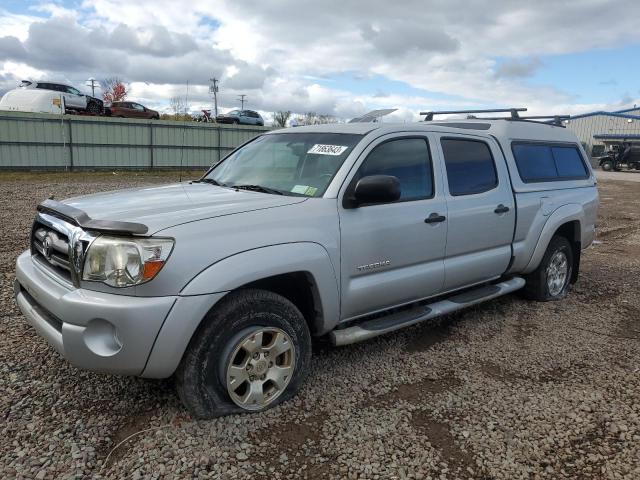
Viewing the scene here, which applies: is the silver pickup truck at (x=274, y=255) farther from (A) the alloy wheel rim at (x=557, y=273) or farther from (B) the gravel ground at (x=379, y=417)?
(A) the alloy wheel rim at (x=557, y=273)

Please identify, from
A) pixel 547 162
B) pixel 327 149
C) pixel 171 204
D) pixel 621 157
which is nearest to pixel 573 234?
pixel 547 162

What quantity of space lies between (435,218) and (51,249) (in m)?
2.61

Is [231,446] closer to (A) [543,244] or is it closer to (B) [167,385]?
(B) [167,385]

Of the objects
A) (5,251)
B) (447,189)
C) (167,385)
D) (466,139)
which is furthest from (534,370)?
(5,251)

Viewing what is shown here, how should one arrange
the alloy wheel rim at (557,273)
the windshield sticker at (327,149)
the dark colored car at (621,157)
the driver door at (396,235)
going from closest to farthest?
the driver door at (396,235)
the windshield sticker at (327,149)
the alloy wheel rim at (557,273)
the dark colored car at (621,157)

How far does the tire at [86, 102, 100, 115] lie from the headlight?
29242 millimetres

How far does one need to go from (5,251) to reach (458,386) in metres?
6.15

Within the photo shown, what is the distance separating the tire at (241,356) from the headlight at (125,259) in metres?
0.43

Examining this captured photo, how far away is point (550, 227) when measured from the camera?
5.18m

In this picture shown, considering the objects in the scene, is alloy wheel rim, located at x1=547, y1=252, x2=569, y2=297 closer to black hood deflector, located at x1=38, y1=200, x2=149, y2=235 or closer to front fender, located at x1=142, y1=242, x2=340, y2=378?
front fender, located at x1=142, y1=242, x2=340, y2=378

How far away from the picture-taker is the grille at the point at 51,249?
2.88m

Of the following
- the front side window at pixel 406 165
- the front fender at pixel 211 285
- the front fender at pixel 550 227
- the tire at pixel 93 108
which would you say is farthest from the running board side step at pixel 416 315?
the tire at pixel 93 108

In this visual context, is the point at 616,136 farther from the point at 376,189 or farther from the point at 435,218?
the point at 376,189

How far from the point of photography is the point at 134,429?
2.89 metres
